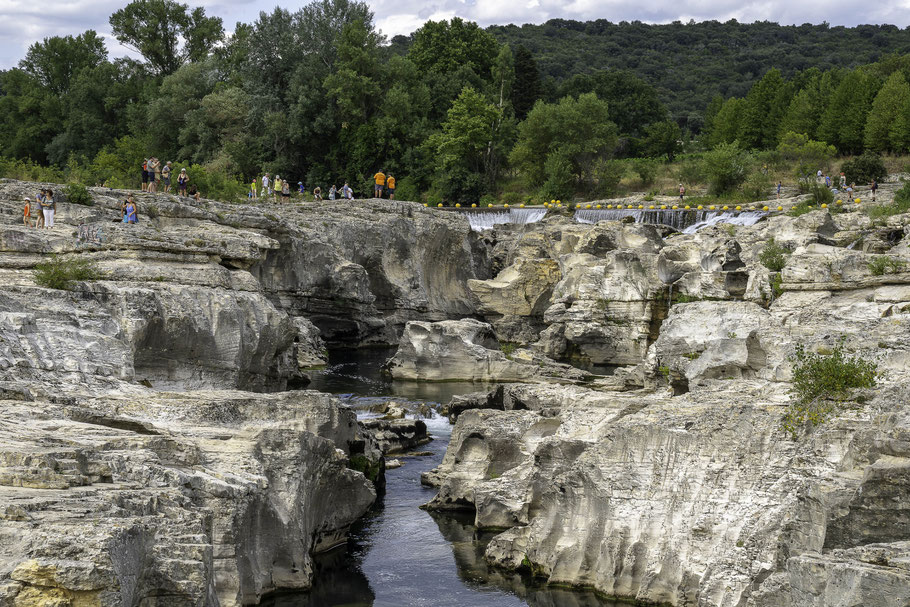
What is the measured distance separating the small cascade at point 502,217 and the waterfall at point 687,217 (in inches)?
175

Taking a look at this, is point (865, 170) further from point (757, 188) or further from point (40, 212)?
point (40, 212)

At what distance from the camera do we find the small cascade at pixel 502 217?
2521 inches

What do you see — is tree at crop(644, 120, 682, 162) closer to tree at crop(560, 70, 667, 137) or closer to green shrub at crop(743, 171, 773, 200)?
tree at crop(560, 70, 667, 137)

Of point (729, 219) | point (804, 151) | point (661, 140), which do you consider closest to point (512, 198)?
point (661, 140)

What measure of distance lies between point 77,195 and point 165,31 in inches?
2142

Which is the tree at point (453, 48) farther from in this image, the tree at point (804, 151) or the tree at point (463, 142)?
the tree at point (804, 151)

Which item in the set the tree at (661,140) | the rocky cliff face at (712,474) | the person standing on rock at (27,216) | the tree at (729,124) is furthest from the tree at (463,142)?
the rocky cliff face at (712,474)

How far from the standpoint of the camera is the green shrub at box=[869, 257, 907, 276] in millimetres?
33406

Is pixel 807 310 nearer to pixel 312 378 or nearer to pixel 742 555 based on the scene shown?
pixel 742 555

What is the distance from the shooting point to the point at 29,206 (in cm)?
3331

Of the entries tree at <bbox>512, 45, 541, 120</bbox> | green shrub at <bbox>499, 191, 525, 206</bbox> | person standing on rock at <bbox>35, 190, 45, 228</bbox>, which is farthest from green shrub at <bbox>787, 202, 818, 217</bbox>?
tree at <bbox>512, 45, 541, 120</bbox>

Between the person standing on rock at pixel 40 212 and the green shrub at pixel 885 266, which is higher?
the person standing on rock at pixel 40 212

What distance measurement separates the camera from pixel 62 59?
87.2m

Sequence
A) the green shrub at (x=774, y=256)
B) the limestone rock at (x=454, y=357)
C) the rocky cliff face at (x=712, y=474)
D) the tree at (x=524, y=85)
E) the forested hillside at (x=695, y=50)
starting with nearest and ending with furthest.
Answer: the rocky cliff face at (x=712, y=474) → the green shrub at (x=774, y=256) → the limestone rock at (x=454, y=357) → the tree at (x=524, y=85) → the forested hillside at (x=695, y=50)
